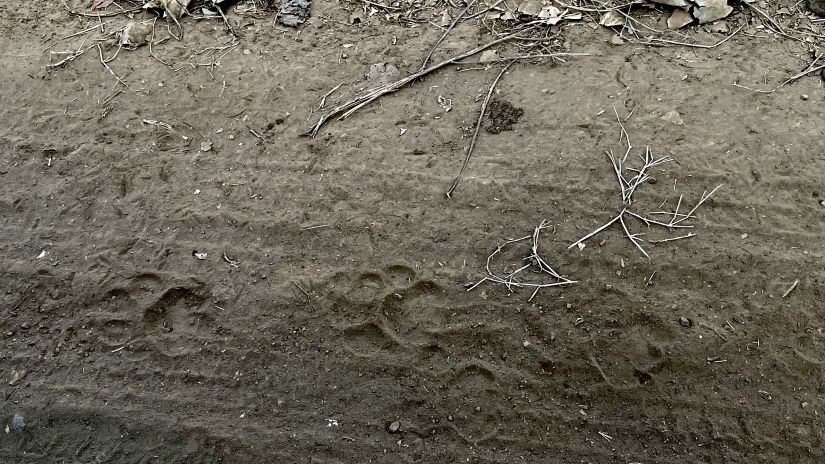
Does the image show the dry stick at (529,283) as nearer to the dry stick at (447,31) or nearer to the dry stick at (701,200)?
the dry stick at (701,200)

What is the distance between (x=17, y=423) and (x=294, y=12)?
2792 millimetres

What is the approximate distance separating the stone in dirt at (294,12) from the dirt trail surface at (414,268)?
0.39 metres

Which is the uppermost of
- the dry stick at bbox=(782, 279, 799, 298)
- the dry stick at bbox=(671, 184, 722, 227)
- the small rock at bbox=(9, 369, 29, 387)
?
the dry stick at bbox=(671, 184, 722, 227)

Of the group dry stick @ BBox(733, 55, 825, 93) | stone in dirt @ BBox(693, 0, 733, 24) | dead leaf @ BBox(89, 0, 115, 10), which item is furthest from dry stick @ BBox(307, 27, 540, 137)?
dead leaf @ BBox(89, 0, 115, 10)

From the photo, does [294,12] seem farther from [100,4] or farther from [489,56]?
[100,4]

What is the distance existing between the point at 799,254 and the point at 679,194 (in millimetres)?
573

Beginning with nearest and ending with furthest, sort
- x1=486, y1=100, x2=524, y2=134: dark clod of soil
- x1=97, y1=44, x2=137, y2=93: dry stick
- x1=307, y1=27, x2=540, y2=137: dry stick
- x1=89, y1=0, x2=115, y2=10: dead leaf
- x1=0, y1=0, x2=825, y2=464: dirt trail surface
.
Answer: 1. x1=0, y1=0, x2=825, y2=464: dirt trail surface
2. x1=486, y1=100, x2=524, y2=134: dark clod of soil
3. x1=307, y1=27, x2=540, y2=137: dry stick
4. x1=97, y1=44, x2=137, y2=93: dry stick
5. x1=89, y1=0, x2=115, y2=10: dead leaf

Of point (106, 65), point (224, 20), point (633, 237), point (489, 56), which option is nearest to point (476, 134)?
point (489, 56)

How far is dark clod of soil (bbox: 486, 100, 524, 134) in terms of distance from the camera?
305 cm

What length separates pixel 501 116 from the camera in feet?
10.1

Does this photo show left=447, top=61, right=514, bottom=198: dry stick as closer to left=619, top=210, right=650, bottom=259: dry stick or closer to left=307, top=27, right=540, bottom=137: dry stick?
left=307, top=27, right=540, bottom=137: dry stick

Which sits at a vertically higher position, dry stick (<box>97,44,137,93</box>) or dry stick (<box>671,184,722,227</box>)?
dry stick (<box>97,44,137,93</box>)

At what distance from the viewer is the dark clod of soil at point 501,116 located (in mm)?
3053

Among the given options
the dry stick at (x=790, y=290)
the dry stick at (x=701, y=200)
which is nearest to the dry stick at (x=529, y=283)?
the dry stick at (x=701, y=200)
